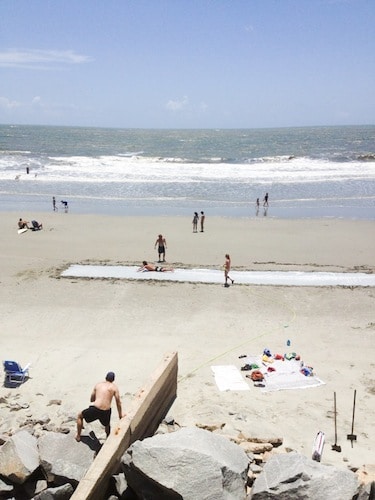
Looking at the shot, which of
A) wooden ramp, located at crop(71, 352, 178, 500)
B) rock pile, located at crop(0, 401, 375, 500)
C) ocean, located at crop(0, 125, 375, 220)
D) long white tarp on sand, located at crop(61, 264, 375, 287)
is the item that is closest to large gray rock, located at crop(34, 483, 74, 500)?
rock pile, located at crop(0, 401, 375, 500)

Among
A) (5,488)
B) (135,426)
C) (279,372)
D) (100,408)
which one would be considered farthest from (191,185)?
(5,488)

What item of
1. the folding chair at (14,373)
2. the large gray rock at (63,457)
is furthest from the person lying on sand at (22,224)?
the large gray rock at (63,457)

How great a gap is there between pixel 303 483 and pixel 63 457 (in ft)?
10.3

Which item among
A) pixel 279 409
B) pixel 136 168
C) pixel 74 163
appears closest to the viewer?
pixel 279 409

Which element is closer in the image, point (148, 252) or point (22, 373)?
point (22, 373)

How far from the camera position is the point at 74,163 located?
59531 millimetres

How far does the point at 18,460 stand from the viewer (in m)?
6.87

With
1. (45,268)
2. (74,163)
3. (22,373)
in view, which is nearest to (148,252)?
(45,268)

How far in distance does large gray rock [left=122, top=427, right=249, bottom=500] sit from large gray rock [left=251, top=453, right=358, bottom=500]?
332mm

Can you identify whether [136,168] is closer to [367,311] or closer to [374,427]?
[367,311]

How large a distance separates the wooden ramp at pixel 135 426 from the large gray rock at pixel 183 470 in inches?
11.8

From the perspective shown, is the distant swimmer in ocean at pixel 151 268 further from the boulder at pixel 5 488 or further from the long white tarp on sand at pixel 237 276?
the boulder at pixel 5 488

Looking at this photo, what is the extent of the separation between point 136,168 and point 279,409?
4783 cm

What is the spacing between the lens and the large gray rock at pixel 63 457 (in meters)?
6.77
